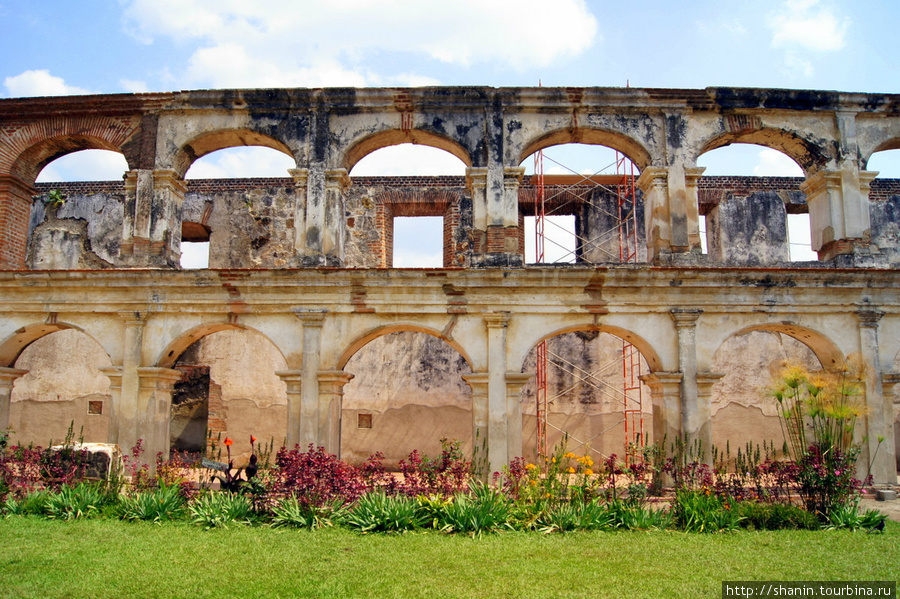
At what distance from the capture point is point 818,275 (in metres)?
10.8

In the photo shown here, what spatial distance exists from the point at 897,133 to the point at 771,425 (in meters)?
6.21

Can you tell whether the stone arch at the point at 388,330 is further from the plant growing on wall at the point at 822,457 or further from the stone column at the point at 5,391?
the stone column at the point at 5,391

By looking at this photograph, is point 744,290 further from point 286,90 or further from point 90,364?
point 90,364

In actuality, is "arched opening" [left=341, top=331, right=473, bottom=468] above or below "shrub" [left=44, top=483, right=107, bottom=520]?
above

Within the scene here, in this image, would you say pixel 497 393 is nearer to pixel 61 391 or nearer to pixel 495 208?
pixel 495 208

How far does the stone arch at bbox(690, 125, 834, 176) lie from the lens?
11.8 m

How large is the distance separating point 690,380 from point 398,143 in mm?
6147

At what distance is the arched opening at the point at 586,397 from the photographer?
580 inches

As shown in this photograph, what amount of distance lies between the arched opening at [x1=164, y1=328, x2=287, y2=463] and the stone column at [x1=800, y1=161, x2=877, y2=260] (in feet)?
34.4

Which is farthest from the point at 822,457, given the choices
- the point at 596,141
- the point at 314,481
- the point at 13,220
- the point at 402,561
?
the point at 13,220

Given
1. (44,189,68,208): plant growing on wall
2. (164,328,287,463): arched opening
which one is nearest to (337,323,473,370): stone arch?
(164,328,287,463): arched opening

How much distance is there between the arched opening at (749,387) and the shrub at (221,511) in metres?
10.2

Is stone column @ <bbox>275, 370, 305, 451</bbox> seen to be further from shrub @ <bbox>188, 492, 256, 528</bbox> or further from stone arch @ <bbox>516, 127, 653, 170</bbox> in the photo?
stone arch @ <bbox>516, 127, 653, 170</bbox>

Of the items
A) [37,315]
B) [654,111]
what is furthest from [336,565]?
[654,111]
